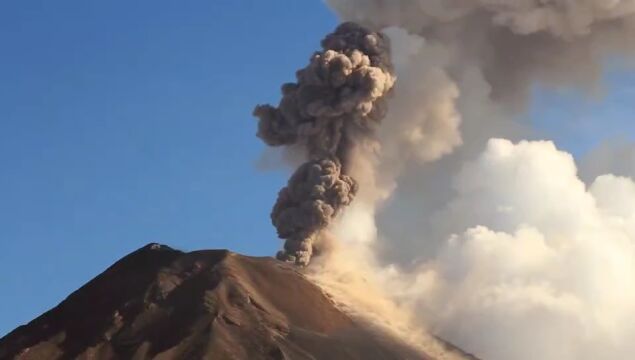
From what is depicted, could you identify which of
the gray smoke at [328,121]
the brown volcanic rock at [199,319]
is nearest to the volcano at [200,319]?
the brown volcanic rock at [199,319]

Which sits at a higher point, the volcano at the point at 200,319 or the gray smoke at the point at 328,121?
the gray smoke at the point at 328,121

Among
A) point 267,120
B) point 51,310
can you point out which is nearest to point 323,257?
point 267,120

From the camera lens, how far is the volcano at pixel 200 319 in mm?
110875

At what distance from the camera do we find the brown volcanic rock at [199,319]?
11083 centimetres

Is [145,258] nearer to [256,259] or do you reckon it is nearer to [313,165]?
[256,259]

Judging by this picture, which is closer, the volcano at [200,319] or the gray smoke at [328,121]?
the volcano at [200,319]

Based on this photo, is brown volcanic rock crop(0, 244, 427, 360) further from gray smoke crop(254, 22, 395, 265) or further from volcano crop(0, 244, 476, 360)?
gray smoke crop(254, 22, 395, 265)

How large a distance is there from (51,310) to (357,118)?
1112 inches

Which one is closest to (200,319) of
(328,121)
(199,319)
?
(199,319)

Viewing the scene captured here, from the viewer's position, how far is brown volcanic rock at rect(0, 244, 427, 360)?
364ft

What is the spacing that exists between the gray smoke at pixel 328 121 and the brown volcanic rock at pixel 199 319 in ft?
13.0

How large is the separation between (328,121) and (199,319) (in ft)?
56.6

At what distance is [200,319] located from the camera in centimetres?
11419

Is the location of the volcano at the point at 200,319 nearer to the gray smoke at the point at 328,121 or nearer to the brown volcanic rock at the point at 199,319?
the brown volcanic rock at the point at 199,319
